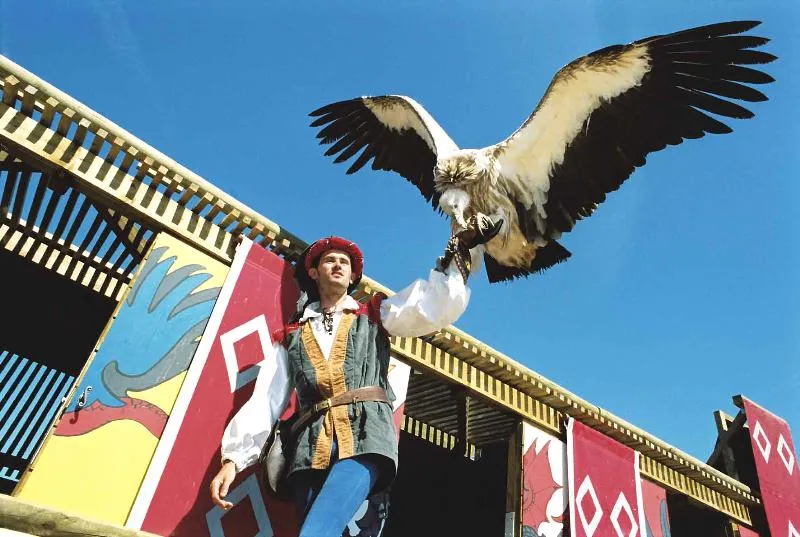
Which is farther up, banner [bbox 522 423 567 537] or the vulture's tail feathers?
the vulture's tail feathers

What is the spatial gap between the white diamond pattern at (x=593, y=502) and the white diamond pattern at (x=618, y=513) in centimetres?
21

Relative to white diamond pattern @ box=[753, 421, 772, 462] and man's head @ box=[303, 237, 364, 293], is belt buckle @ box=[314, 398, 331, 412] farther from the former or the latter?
white diamond pattern @ box=[753, 421, 772, 462]

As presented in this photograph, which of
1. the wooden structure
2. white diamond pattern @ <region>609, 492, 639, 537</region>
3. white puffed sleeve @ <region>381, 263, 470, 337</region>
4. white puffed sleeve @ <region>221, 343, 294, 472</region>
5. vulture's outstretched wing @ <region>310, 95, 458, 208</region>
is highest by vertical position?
vulture's outstretched wing @ <region>310, 95, 458, 208</region>

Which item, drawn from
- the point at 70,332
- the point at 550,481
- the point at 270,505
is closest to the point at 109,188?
the point at 270,505

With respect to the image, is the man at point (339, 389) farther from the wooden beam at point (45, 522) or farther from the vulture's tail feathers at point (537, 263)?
the vulture's tail feathers at point (537, 263)

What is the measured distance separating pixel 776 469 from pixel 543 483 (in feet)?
17.2

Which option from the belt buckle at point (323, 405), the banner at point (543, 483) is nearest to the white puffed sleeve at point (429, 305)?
the belt buckle at point (323, 405)

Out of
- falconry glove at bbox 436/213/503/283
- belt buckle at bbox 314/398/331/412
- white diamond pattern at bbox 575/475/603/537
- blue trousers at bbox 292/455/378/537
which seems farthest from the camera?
white diamond pattern at bbox 575/475/603/537

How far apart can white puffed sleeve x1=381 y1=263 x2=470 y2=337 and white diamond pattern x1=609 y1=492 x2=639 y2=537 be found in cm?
425

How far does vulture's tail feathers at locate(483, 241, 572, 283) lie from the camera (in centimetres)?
369

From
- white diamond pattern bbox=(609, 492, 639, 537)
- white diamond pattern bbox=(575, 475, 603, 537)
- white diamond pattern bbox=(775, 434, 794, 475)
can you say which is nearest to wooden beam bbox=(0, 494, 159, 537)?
white diamond pattern bbox=(575, 475, 603, 537)

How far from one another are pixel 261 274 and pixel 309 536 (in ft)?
7.19

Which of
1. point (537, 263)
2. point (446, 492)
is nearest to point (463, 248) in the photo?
point (537, 263)

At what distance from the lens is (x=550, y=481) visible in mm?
5238
